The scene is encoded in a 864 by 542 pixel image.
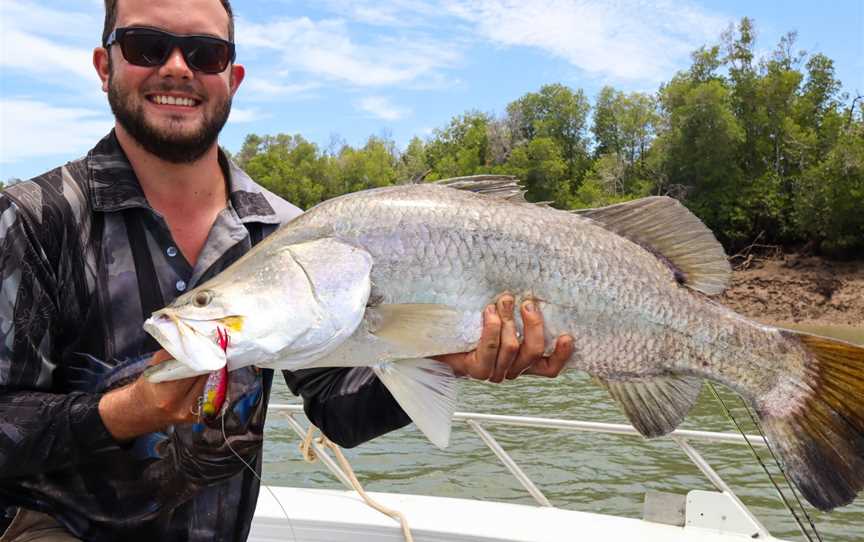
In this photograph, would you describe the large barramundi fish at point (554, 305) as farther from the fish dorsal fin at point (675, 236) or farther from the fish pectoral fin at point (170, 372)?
the fish pectoral fin at point (170, 372)

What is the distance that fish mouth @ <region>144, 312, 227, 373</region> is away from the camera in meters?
1.92

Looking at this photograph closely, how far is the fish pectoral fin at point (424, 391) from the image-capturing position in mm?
2504

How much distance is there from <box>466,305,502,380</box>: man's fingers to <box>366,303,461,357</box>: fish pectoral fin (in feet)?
0.44

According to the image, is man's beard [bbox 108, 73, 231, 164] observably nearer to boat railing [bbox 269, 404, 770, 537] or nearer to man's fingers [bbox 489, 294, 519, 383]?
man's fingers [bbox 489, 294, 519, 383]

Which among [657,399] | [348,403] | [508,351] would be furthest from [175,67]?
[657,399]

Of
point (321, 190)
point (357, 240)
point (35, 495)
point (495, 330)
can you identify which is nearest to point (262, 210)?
point (357, 240)

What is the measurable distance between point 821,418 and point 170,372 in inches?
76.0

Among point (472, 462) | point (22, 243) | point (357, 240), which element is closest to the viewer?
point (22, 243)

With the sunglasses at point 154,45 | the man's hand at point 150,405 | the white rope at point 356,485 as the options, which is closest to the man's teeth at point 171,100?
the sunglasses at point 154,45

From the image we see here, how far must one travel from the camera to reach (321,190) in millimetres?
75750

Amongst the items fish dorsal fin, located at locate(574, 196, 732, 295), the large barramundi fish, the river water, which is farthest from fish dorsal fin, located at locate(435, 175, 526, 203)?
the river water

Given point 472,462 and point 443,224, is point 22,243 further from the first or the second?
point 472,462

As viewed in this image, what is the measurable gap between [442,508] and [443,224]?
2524mm

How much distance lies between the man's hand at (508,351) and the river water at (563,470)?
6.98 m
